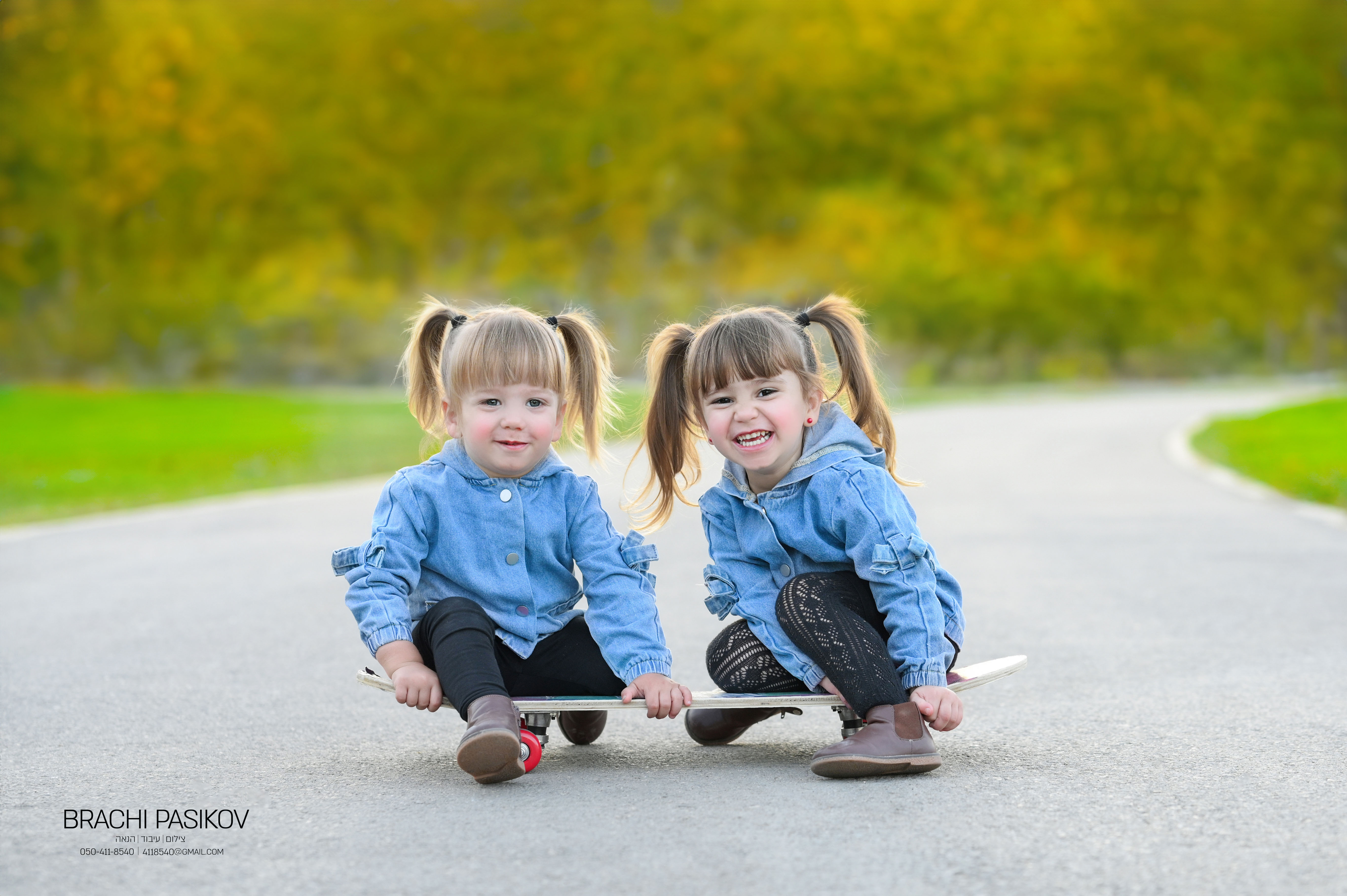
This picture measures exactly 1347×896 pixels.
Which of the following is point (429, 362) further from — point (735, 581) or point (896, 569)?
point (896, 569)

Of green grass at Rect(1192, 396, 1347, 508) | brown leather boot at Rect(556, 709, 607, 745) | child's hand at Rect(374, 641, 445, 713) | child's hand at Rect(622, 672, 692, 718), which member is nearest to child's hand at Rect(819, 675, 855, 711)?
child's hand at Rect(622, 672, 692, 718)

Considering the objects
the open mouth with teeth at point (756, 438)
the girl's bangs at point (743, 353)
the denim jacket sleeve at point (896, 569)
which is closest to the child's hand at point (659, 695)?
the denim jacket sleeve at point (896, 569)

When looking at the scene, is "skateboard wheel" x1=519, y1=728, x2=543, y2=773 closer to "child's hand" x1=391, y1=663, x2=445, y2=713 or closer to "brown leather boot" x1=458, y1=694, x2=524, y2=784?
"brown leather boot" x1=458, y1=694, x2=524, y2=784

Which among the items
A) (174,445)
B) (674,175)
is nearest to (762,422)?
(174,445)

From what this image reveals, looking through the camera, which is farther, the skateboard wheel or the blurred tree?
the blurred tree

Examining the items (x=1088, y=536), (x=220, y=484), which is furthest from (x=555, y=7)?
(x=1088, y=536)

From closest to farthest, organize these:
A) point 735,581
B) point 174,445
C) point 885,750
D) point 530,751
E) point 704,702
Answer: point 885,750
point 530,751
point 704,702
point 735,581
point 174,445

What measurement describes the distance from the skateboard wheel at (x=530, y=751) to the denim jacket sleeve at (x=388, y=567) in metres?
0.36

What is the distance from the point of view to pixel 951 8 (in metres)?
46.0

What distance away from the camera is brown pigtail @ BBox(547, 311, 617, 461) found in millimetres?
4230

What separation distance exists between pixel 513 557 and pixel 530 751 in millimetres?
495

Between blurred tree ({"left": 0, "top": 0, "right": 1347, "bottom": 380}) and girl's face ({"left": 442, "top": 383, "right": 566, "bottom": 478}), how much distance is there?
36.5 meters

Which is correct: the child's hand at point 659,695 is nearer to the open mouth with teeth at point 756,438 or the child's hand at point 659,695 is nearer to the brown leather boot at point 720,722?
the brown leather boot at point 720,722

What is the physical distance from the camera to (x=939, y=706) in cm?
379
